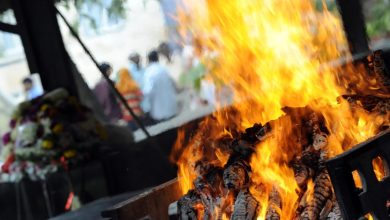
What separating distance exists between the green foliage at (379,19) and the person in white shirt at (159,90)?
2.31 m

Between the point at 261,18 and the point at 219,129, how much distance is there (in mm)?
684

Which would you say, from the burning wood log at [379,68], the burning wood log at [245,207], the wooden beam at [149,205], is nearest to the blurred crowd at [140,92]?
the wooden beam at [149,205]

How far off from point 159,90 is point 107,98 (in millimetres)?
714

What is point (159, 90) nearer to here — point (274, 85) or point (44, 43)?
point (44, 43)

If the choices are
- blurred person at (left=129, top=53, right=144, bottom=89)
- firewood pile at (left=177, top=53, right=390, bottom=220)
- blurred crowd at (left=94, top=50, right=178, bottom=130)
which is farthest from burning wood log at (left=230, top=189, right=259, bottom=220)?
blurred person at (left=129, top=53, right=144, bottom=89)

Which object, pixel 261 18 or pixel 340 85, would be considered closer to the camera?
pixel 340 85

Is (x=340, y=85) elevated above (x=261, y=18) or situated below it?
below

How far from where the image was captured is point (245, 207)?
2275 mm

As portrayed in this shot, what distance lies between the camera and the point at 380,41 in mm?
4590

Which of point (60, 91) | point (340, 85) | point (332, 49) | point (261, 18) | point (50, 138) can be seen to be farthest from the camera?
point (60, 91)

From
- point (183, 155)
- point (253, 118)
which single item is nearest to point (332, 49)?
point (253, 118)

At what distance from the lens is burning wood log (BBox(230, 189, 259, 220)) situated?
2264 millimetres

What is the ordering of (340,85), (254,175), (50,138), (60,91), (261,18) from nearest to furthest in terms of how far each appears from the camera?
(254,175) < (340,85) < (261,18) < (50,138) < (60,91)

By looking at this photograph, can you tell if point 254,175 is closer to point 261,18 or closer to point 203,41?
point 261,18
